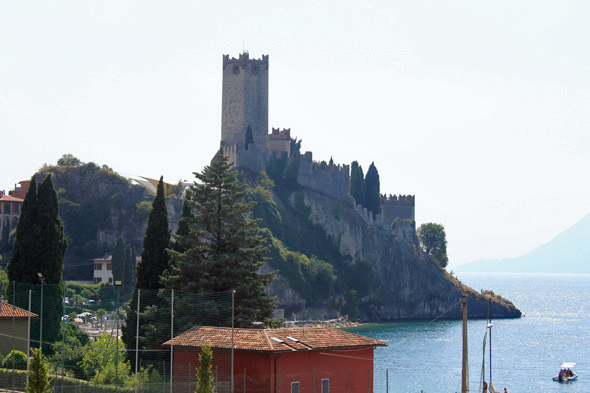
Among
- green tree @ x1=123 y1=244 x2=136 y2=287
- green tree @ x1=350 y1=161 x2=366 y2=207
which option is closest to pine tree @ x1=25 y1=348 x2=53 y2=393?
green tree @ x1=123 y1=244 x2=136 y2=287

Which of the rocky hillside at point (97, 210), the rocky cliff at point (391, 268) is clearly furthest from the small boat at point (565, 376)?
the rocky hillside at point (97, 210)

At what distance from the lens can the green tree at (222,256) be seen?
34.8m

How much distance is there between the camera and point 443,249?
419ft

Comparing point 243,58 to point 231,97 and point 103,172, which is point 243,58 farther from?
point 103,172

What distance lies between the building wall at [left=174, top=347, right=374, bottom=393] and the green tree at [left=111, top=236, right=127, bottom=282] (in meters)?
49.7

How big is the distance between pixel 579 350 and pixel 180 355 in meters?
66.5

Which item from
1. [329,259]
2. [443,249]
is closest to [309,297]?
[329,259]

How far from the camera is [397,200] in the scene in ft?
399

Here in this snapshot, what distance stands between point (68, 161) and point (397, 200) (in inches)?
2032

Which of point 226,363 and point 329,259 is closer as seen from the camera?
point 226,363

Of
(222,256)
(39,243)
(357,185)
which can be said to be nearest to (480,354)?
(357,185)

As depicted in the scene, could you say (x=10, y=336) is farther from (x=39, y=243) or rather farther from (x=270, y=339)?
(x=270, y=339)

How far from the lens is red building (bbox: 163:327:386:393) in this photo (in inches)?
1044

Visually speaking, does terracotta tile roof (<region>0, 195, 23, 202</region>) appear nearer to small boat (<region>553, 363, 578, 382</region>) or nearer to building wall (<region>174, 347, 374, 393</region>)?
small boat (<region>553, 363, 578, 382</region>)
